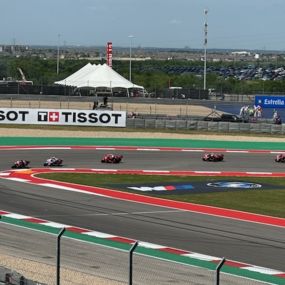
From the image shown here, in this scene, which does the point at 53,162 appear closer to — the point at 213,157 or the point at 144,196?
the point at 213,157

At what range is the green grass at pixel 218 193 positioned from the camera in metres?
26.4

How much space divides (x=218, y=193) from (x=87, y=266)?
14.1 metres

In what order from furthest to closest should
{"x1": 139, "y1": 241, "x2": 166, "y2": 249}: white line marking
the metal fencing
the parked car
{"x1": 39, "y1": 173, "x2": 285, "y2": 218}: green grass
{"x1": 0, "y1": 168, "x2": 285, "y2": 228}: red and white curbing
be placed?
the parked car
{"x1": 39, "y1": 173, "x2": 285, "y2": 218}: green grass
{"x1": 0, "y1": 168, "x2": 285, "y2": 228}: red and white curbing
{"x1": 139, "y1": 241, "x2": 166, "y2": 249}: white line marking
the metal fencing

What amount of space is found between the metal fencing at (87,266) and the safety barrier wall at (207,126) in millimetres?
35268

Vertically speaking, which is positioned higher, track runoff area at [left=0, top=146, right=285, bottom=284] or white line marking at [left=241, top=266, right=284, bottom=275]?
white line marking at [left=241, top=266, right=284, bottom=275]

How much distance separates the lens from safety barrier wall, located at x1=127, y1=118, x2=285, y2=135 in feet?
177

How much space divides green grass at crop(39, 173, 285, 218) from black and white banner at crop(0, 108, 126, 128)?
794 inches

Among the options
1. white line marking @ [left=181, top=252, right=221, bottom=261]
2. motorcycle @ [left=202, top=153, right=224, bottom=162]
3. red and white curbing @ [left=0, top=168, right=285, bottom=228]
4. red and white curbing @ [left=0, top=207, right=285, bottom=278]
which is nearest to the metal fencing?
white line marking @ [left=181, top=252, right=221, bottom=261]

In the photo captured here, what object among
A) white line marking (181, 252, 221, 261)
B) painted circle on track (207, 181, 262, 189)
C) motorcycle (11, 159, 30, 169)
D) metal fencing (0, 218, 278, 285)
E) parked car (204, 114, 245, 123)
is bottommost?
parked car (204, 114, 245, 123)

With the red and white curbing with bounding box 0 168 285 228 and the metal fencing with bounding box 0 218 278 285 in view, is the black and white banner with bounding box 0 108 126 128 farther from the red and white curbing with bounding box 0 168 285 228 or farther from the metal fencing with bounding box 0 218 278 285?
the metal fencing with bounding box 0 218 278 285

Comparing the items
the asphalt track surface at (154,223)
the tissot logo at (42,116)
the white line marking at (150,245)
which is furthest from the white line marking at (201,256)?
the tissot logo at (42,116)

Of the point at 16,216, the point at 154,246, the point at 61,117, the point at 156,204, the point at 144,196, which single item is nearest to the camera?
→ the point at 154,246

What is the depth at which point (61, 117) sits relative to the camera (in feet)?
176

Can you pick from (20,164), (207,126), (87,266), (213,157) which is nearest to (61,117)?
(207,126)
